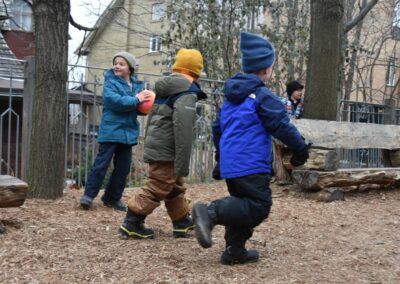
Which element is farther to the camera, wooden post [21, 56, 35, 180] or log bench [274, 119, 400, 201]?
log bench [274, 119, 400, 201]

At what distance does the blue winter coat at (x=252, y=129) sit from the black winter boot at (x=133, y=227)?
3.57 feet

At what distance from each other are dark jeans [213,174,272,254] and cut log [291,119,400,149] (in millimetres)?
3581

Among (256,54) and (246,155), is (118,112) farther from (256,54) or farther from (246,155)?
(246,155)

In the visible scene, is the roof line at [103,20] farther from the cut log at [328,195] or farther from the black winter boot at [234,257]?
the black winter boot at [234,257]

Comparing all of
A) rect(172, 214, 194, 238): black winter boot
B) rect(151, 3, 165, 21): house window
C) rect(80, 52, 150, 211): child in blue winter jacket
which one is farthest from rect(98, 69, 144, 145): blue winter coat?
rect(151, 3, 165, 21): house window

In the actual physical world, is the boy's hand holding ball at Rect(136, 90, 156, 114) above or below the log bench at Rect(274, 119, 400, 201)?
above

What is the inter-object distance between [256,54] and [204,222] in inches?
52.0

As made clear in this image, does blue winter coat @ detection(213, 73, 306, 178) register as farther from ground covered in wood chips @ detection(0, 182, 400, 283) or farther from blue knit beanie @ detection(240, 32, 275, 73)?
ground covered in wood chips @ detection(0, 182, 400, 283)

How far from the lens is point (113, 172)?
6.29 metres

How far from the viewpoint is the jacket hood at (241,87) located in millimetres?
4109

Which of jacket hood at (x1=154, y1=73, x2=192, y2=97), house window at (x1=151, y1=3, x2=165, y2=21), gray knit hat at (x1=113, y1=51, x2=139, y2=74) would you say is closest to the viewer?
jacket hood at (x1=154, y1=73, x2=192, y2=97)

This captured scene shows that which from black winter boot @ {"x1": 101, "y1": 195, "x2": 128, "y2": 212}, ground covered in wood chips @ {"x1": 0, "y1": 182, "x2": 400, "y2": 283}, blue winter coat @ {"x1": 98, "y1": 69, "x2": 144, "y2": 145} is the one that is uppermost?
blue winter coat @ {"x1": 98, "y1": 69, "x2": 144, "y2": 145}

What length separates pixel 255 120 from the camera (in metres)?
4.10

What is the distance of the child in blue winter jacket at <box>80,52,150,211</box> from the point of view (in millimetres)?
5988
